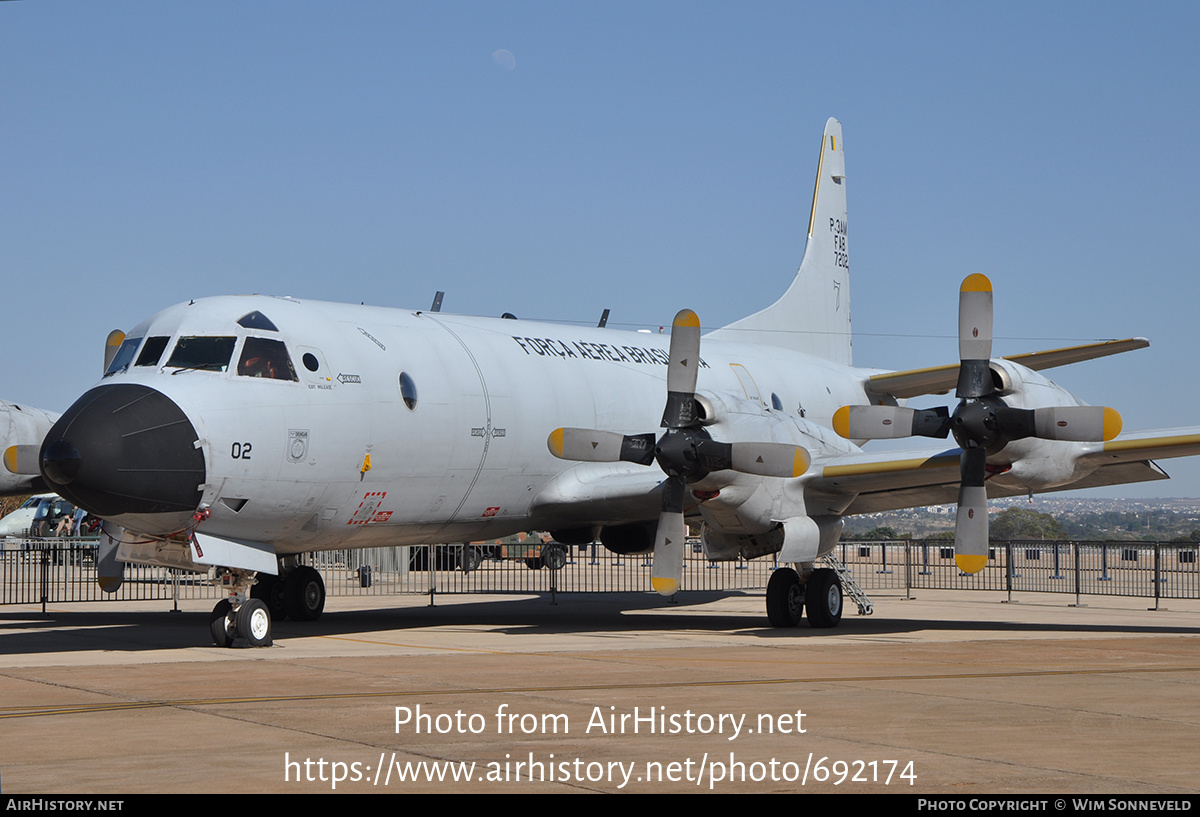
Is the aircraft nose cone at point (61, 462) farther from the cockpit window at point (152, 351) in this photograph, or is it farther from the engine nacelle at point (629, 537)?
the engine nacelle at point (629, 537)

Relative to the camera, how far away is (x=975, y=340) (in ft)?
57.6

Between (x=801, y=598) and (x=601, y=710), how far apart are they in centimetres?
936

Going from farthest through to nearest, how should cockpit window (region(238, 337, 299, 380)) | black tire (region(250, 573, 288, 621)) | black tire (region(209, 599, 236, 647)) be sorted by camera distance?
black tire (region(250, 573, 288, 621)) → black tire (region(209, 599, 236, 647)) → cockpit window (region(238, 337, 299, 380))

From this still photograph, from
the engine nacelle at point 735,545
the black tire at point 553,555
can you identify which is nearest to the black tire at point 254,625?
the engine nacelle at point 735,545

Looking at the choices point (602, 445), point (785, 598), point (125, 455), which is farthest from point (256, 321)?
point (785, 598)

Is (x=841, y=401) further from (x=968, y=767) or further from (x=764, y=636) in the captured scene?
(x=968, y=767)

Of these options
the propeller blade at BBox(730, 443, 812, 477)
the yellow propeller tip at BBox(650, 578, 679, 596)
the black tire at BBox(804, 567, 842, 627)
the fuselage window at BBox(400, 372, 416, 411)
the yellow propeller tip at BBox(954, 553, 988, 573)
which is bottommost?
the black tire at BBox(804, 567, 842, 627)

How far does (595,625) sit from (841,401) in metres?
7.46

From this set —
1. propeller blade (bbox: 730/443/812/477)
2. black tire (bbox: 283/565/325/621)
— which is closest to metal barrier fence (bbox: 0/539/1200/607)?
black tire (bbox: 283/565/325/621)

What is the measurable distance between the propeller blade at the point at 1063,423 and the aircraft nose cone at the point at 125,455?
9.81m

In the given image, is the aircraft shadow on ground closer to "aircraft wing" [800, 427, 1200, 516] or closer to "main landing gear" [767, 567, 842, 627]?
"main landing gear" [767, 567, 842, 627]

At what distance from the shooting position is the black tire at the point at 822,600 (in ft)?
62.1

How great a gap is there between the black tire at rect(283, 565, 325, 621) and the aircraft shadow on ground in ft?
0.54

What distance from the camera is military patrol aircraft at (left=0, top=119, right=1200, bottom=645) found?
14.7 m
